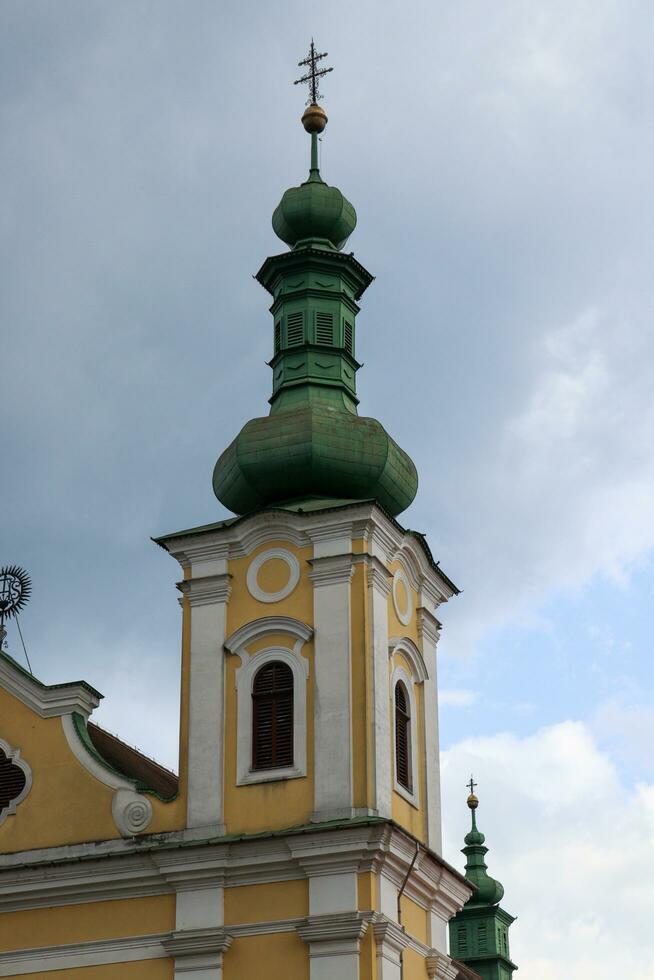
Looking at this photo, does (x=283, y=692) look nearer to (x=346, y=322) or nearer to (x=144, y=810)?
(x=144, y=810)

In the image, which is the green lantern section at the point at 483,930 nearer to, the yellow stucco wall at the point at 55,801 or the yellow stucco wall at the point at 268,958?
the yellow stucco wall at the point at 55,801

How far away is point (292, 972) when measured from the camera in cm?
2097

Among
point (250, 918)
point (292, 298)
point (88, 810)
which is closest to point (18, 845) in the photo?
point (88, 810)

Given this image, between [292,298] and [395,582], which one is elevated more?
[292,298]

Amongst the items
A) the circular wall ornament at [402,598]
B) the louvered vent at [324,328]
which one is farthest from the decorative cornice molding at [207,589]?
the louvered vent at [324,328]

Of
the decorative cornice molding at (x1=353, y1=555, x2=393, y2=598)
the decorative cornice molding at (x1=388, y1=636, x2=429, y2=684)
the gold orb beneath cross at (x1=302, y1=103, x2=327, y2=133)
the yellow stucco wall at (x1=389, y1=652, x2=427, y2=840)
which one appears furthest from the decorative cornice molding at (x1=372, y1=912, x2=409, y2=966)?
the gold orb beneath cross at (x1=302, y1=103, x2=327, y2=133)

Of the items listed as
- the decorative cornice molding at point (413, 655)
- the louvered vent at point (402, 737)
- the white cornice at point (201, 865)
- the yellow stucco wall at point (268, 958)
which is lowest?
the yellow stucco wall at point (268, 958)

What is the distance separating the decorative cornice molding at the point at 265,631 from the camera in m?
22.8

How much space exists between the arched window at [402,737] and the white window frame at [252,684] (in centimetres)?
150

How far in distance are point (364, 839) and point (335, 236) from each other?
988cm

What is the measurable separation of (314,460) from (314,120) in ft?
23.2

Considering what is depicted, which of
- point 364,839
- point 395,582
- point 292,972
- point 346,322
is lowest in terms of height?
point 292,972

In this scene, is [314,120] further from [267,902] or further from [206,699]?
[267,902]

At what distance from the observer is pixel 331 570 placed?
23.0m
